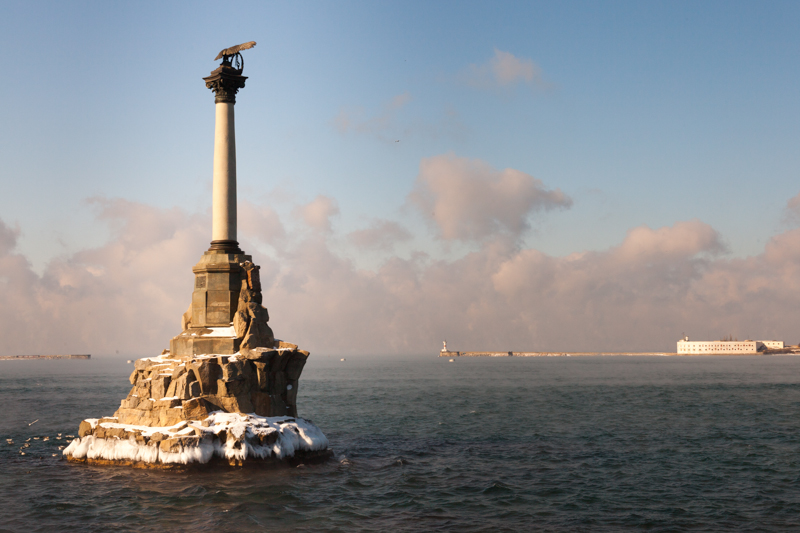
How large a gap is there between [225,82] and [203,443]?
17.1m

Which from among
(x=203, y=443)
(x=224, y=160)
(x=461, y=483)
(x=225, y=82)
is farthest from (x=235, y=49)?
(x=461, y=483)

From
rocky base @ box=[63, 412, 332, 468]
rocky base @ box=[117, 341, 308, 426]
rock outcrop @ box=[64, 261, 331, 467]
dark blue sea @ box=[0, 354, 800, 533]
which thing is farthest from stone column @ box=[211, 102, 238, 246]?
dark blue sea @ box=[0, 354, 800, 533]

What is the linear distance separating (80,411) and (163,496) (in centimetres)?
3312

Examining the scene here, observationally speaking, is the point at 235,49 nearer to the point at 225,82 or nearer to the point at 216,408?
the point at 225,82

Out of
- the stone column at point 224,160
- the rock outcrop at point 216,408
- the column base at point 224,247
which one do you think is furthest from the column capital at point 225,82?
the rock outcrop at point 216,408

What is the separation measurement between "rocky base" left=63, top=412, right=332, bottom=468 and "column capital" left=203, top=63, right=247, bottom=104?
15310 mm

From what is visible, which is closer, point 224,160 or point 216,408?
point 216,408

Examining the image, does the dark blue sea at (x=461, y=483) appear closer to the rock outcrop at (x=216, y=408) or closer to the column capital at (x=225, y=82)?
the rock outcrop at (x=216, y=408)

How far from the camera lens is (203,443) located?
24516mm

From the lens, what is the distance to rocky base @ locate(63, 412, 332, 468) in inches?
963

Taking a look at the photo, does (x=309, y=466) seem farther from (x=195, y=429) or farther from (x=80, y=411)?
(x=80, y=411)

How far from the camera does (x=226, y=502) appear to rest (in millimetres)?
20109

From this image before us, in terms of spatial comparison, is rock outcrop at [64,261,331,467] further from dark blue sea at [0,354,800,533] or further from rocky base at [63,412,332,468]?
dark blue sea at [0,354,800,533]

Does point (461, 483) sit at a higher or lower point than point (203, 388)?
lower
